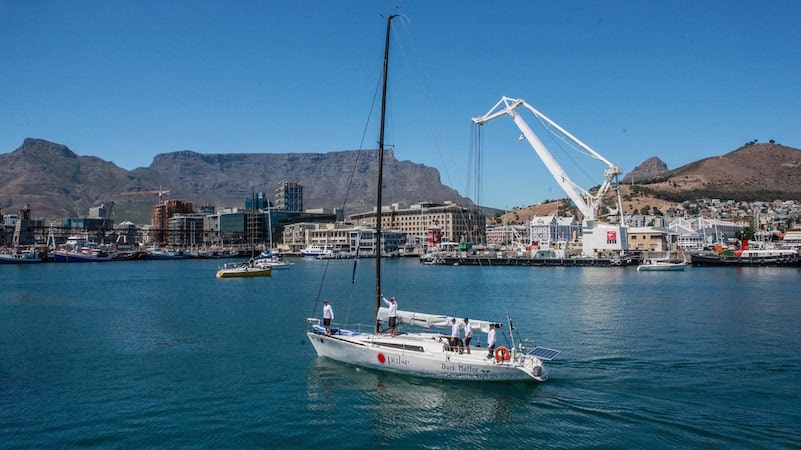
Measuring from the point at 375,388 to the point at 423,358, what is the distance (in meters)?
1.92

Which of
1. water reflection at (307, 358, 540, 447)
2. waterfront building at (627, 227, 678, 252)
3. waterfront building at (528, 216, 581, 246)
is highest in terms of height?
waterfront building at (528, 216, 581, 246)

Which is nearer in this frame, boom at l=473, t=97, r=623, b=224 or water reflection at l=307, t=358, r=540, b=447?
water reflection at l=307, t=358, r=540, b=447

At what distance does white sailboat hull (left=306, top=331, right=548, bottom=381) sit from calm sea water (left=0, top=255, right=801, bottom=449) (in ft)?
1.28

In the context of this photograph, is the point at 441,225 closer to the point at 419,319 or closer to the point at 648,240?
the point at 648,240

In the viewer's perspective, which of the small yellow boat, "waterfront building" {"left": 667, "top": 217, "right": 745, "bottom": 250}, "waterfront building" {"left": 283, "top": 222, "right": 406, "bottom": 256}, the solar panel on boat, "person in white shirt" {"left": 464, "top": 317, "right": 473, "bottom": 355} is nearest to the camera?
the solar panel on boat

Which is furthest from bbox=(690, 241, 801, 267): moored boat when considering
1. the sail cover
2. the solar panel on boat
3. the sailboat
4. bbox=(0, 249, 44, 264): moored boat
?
bbox=(0, 249, 44, 264): moored boat

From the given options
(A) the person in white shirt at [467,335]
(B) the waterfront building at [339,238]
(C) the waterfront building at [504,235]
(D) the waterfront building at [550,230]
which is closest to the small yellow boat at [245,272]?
(A) the person in white shirt at [467,335]

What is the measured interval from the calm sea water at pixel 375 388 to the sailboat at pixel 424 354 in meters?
0.41

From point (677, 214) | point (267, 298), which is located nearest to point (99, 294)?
point (267, 298)

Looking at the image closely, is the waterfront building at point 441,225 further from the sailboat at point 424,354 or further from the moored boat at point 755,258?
the sailboat at point 424,354

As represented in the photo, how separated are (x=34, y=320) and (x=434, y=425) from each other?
30.5 m

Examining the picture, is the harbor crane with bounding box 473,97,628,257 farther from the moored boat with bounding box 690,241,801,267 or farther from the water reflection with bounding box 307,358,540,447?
the water reflection with bounding box 307,358,540,447

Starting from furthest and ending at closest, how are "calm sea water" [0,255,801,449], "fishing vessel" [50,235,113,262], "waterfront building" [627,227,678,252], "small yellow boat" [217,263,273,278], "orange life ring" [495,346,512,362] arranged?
"fishing vessel" [50,235,113,262] < "waterfront building" [627,227,678,252] < "small yellow boat" [217,263,273,278] < "orange life ring" [495,346,512,362] < "calm sea water" [0,255,801,449]

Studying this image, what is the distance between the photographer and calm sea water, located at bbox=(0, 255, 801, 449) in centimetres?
1552
